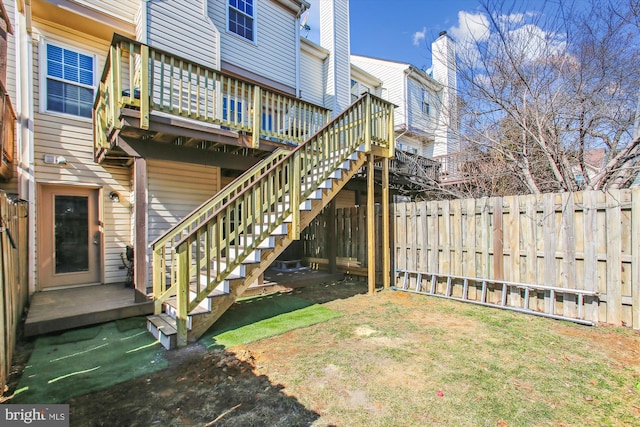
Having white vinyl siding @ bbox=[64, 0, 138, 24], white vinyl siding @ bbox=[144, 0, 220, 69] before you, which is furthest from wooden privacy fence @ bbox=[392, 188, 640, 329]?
white vinyl siding @ bbox=[64, 0, 138, 24]

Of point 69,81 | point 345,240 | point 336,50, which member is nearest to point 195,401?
point 345,240

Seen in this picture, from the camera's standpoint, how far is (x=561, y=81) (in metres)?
6.21

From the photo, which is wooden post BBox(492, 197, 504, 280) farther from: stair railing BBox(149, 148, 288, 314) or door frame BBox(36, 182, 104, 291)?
door frame BBox(36, 182, 104, 291)

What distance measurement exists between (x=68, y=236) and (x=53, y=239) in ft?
0.79

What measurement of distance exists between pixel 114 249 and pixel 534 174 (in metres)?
9.39

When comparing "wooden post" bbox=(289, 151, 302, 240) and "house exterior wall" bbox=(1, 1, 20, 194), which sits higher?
"house exterior wall" bbox=(1, 1, 20, 194)

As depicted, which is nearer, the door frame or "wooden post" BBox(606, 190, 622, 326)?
"wooden post" BBox(606, 190, 622, 326)

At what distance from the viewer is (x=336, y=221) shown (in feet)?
26.9

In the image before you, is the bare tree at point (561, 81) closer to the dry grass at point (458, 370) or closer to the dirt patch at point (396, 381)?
the dry grass at point (458, 370)

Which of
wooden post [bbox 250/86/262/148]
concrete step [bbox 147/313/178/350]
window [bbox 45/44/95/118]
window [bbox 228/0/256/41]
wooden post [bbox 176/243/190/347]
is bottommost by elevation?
concrete step [bbox 147/313/178/350]

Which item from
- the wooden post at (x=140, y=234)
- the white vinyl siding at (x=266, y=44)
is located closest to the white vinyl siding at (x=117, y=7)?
the white vinyl siding at (x=266, y=44)

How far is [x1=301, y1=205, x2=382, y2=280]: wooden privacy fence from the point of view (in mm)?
7641

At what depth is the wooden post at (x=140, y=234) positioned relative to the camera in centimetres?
475

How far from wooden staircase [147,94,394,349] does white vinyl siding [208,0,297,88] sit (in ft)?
12.1
